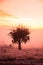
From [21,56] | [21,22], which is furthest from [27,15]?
[21,56]

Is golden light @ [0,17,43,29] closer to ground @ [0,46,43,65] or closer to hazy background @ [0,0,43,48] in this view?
hazy background @ [0,0,43,48]

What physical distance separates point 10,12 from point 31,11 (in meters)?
0.72

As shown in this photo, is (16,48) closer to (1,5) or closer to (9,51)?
(9,51)

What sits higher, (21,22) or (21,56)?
(21,22)

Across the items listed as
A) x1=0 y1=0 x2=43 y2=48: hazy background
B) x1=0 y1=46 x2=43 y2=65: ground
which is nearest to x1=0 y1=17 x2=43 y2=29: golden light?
x1=0 y1=0 x2=43 y2=48: hazy background

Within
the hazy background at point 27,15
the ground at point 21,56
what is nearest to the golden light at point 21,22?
the hazy background at point 27,15

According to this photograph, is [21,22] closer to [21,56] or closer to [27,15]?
[27,15]

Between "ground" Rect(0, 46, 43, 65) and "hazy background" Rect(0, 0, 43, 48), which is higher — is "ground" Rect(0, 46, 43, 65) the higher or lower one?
the lower one

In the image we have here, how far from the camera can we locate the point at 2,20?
8.17m

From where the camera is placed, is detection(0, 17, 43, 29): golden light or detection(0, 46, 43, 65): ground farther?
detection(0, 17, 43, 29): golden light

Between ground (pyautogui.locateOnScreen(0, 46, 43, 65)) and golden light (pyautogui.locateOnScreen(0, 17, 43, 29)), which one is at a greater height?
golden light (pyautogui.locateOnScreen(0, 17, 43, 29))

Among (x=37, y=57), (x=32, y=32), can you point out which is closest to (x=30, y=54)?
(x=37, y=57)

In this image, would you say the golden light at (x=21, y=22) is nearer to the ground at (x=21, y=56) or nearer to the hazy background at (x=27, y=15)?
the hazy background at (x=27, y=15)

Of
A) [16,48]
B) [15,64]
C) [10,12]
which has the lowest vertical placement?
[15,64]
